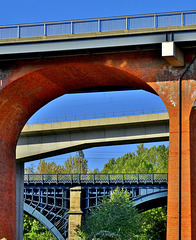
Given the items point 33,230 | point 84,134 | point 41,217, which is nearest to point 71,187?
point 41,217

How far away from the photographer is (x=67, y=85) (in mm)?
43688

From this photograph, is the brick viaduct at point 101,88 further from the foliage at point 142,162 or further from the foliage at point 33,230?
the foliage at point 142,162

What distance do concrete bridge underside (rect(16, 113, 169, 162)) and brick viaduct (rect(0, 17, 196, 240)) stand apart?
547 inches

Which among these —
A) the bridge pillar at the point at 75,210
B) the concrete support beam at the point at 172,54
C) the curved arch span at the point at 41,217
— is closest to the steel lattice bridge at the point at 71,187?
the curved arch span at the point at 41,217

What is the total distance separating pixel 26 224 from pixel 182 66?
250 ft

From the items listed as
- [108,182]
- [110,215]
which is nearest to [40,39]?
[110,215]

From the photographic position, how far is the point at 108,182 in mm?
77250

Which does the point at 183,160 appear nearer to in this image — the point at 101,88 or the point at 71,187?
the point at 101,88

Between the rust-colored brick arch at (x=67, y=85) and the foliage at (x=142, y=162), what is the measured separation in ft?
268

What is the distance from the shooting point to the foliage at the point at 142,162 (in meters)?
129

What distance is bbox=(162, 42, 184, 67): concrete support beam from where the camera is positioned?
3669 cm

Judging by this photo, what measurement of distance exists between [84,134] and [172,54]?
2695 cm

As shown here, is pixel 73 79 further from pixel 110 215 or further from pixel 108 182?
pixel 108 182

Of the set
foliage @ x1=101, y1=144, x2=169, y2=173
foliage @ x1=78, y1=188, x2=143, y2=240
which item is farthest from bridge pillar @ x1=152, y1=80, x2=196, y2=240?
foliage @ x1=101, y1=144, x2=169, y2=173
